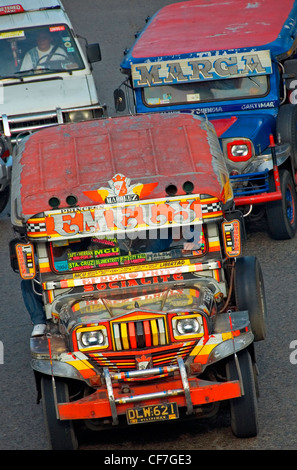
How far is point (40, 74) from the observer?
55.7ft

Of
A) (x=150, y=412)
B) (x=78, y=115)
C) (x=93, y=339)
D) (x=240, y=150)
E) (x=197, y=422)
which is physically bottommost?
(x=78, y=115)

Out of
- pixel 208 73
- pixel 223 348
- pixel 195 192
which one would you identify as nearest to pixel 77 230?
pixel 195 192

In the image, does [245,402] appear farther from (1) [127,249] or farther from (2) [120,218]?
(2) [120,218]

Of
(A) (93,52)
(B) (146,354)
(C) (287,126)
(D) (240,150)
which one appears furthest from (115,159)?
(A) (93,52)

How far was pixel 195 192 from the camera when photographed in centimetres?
866

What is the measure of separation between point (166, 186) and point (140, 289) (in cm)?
87

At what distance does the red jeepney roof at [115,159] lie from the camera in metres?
8.75

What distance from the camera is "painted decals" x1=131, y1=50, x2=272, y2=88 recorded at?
45.7 ft

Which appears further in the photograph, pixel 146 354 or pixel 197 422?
pixel 197 422

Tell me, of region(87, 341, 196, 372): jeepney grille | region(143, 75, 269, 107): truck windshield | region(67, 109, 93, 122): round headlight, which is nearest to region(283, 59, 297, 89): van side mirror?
region(143, 75, 269, 107): truck windshield

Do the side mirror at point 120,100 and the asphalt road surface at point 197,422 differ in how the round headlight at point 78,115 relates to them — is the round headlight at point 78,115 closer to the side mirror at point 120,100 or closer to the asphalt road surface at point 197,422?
the side mirror at point 120,100

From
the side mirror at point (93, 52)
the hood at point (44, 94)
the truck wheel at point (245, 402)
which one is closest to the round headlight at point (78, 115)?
the hood at point (44, 94)

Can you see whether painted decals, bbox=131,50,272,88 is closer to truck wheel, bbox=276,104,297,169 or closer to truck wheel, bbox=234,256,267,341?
truck wheel, bbox=276,104,297,169

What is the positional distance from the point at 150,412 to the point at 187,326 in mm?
721
